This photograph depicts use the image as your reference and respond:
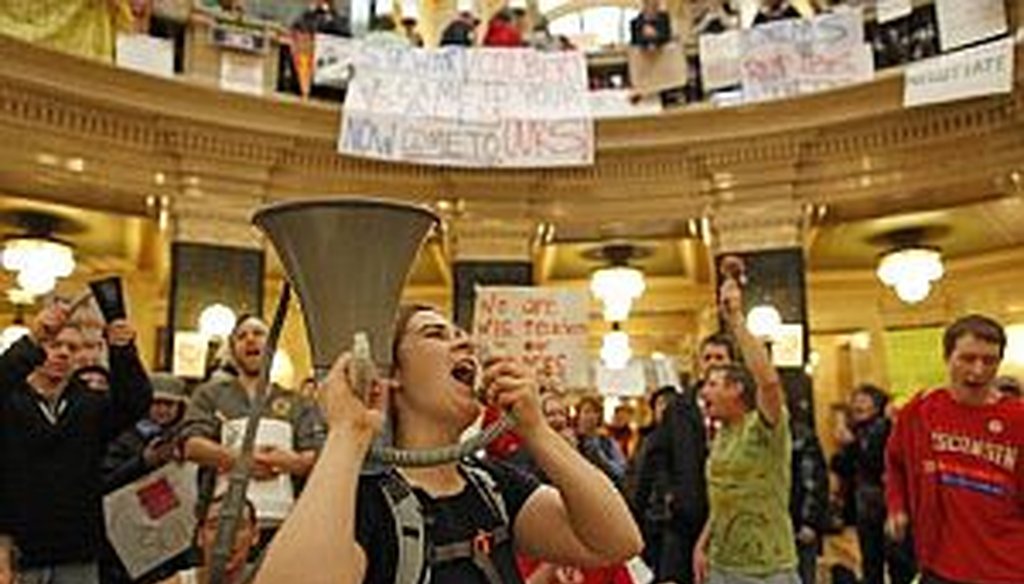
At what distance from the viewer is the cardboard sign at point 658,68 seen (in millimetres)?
10555

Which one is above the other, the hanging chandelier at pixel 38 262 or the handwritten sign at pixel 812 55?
the handwritten sign at pixel 812 55

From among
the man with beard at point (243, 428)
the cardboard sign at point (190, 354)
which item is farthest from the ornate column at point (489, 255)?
the man with beard at point (243, 428)

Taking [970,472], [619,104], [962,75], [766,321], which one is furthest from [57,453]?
[619,104]

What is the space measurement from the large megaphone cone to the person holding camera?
2.25m

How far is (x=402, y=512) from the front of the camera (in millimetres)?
1821

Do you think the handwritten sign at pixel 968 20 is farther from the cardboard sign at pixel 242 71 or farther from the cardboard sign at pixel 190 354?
the cardboard sign at pixel 190 354

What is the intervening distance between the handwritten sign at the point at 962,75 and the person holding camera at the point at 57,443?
266 inches

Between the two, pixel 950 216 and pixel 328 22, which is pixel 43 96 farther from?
pixel 950 216

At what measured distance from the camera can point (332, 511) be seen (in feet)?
5.47

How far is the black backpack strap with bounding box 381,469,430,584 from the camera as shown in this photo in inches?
69.2

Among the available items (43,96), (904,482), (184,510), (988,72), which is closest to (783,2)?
(988,72)

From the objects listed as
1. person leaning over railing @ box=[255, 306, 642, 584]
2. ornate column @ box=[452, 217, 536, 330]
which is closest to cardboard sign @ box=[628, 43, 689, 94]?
ornate column @ box=[452, 217, 536, 330]

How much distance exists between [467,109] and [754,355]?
6373 mm

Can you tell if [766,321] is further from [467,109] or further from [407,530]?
[407,530]
